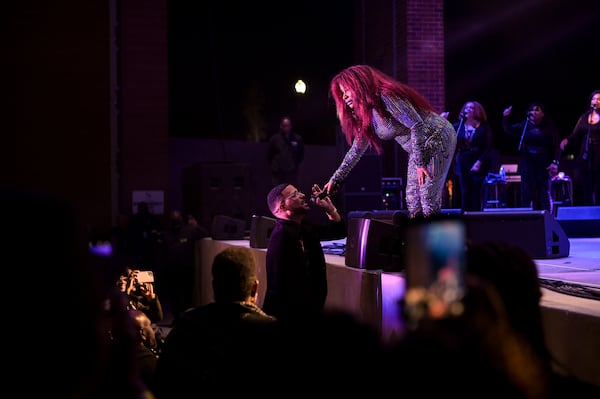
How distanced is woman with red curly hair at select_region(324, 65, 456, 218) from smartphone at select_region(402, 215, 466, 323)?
2.79 metres

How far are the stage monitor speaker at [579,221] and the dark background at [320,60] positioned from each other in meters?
4.22

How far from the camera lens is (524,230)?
4328 millimetres

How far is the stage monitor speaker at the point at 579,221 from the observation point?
722 centimetres

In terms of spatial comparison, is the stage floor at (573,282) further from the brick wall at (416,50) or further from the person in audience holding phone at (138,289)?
the brick wall at (416,50)

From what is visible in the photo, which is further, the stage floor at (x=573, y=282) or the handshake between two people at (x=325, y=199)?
the handshake between two people at (x=325, y=199)

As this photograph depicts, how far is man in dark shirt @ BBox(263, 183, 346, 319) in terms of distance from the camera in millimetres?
3420

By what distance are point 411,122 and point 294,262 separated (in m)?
1.04

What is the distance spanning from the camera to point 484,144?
7.00 meters

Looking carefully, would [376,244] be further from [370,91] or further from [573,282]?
[573,282]

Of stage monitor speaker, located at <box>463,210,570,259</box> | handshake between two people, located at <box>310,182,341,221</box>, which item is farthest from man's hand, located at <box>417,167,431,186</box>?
stage monitor speaker, located at <box>463,210,570,259</box>

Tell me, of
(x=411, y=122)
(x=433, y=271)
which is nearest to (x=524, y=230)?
(x=411, y=122)

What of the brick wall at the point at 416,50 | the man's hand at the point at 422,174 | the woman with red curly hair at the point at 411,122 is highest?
the brick wall at the point at 416,50

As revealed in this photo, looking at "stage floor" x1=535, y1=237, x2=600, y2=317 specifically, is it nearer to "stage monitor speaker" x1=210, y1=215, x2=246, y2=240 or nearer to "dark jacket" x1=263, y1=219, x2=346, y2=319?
"dark jacket" x1=263, y1=219, x2=346, y2=319

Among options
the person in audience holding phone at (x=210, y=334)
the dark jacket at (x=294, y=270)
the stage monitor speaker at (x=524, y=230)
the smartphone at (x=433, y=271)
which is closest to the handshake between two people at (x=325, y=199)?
the dark jacket at (x=294, y=270)
